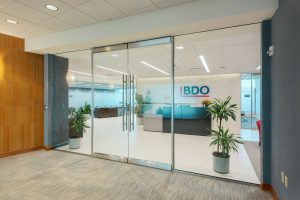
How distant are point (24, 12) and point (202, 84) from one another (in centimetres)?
891

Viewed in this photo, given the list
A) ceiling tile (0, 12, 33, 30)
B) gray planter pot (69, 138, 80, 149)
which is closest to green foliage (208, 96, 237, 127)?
gray planter pot (69, 138, 80, 149)

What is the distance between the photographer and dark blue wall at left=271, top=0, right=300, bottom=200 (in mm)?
1998

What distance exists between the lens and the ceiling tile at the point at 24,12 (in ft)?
10.6

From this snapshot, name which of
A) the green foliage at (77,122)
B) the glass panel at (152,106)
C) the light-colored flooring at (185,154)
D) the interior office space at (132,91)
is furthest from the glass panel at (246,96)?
the green foliage at (77,122)

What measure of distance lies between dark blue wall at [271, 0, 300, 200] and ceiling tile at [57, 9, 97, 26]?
337 cm

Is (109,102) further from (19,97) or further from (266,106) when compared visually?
(266,106)

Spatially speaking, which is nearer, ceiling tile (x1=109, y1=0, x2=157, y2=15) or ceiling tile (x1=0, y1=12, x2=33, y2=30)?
ceiling tile (x1=109, y1=0, x2=157, y2=15)

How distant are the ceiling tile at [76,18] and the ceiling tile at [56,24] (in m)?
0.19

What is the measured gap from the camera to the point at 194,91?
1064cm

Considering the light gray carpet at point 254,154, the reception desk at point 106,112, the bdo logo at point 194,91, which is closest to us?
the light gray carpet at point 254,154

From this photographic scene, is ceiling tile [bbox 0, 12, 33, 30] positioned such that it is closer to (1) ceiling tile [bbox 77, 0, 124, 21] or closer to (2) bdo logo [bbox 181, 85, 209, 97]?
(1) ceiling tile [bbox 77, 0, 124, 21]

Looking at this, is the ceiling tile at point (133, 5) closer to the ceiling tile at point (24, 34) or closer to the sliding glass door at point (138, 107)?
the sliding glass door at point (138, 107)

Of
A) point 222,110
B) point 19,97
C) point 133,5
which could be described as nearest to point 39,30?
point 19,97

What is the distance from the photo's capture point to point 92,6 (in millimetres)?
3271
